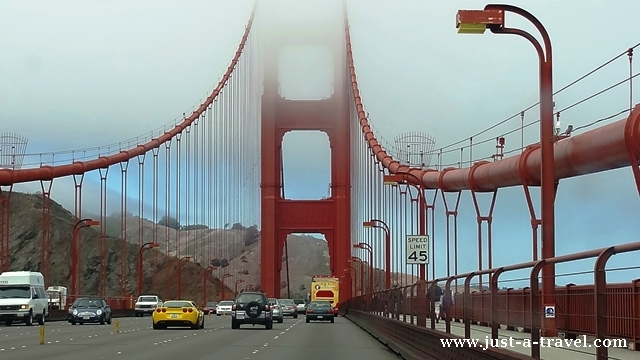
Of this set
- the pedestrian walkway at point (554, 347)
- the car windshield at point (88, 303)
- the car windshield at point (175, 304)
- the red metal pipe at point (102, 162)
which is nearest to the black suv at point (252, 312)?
the car windshield at point (175, 304)

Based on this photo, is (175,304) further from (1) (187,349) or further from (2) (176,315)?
(1) (187,349)

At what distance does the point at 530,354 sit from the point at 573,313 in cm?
136

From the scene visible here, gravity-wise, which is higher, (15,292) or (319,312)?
(15,292)

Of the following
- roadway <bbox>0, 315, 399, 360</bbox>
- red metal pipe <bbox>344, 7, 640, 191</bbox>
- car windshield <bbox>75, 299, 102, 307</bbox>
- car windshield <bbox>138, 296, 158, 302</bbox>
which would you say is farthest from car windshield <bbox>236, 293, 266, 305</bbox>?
car windshield <bbox>138, 296, 158, 302</bbox>

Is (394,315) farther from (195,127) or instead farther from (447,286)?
(195,127)

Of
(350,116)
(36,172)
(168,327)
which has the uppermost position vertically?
(350,116)

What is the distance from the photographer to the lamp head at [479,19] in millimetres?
17250

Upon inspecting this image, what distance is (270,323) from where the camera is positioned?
43.2 meters

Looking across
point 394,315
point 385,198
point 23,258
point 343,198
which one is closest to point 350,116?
point 343,198

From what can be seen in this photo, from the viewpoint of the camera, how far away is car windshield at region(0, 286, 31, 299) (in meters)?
46.5

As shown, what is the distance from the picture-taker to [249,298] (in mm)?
43688

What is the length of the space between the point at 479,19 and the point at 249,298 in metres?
27.9

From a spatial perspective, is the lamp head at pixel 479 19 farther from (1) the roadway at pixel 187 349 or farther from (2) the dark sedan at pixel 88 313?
(2) the dark sedan at pixel 88 313

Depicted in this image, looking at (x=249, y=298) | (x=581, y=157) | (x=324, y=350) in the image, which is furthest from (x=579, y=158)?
(x=249, y=298)
